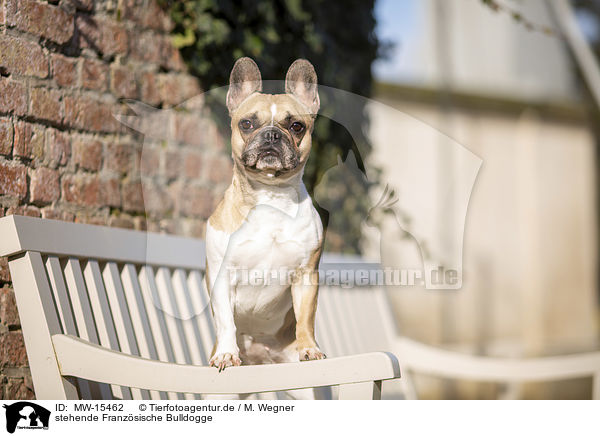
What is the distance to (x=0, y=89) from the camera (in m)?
1.11

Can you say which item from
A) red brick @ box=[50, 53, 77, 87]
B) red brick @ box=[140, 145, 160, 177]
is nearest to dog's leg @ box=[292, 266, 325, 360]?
red brick @ box=[140, 145, 160, 177]

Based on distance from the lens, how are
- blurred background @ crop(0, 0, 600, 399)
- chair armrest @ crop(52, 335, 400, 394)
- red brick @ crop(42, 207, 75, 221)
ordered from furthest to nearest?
red brick @ crop(42, 207, 75, 221)
blurred background @ crop(0, 0, 600, 399)
chair armrest @ crop(52, 335, 400, 394)

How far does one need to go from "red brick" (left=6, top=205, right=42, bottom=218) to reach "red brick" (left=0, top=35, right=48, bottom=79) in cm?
24

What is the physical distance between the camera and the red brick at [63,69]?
122 centimetres

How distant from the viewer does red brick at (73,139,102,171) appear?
1289mm

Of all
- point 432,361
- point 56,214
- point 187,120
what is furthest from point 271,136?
point 432,361

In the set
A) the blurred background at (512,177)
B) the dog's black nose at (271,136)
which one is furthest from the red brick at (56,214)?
the blurred background at (512,177)

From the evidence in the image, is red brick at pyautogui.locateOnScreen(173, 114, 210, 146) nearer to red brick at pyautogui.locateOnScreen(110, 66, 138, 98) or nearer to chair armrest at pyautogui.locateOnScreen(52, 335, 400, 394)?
red brick at pyautogui.locateOnScreen(110, 66, 138, 98)

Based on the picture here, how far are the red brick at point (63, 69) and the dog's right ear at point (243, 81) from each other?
56 centimetres

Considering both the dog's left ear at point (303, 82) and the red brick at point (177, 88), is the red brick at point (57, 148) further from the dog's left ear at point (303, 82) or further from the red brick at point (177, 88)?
the dog's left ear at point (303, 82)

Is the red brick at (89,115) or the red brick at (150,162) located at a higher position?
the red brick at (89,115)

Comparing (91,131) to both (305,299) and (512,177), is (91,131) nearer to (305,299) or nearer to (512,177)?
(305,299)
